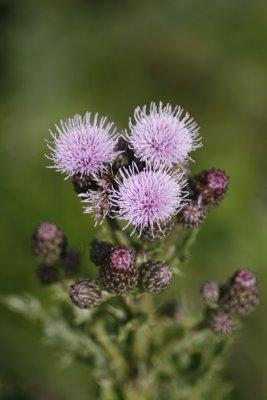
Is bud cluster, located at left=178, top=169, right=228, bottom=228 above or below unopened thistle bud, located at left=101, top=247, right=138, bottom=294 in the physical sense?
above

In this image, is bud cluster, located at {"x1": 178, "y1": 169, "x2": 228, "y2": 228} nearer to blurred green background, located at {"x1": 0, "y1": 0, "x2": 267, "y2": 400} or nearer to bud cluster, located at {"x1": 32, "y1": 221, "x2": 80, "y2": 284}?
bud cluster, located at {"x1": 32, "y1": 221, "x2": 80, "y2": 284}

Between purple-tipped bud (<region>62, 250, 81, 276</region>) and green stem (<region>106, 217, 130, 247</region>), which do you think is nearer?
green stem (<region>106, 217, 130, 247</region>)

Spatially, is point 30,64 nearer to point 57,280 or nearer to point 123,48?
point 123,48

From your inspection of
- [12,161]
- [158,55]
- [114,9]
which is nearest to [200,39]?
[158,55]

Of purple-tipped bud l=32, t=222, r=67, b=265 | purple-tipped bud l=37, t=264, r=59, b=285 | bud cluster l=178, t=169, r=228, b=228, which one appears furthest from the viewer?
purple-tipped bud l=37, t=264, r=59, b=285

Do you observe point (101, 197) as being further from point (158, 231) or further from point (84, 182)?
point (158, 231)

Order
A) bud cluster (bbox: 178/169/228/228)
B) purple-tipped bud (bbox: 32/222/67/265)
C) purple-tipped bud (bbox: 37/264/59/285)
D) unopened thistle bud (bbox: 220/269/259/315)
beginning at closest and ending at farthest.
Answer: bud cluster (bbox: 178/169/228/228)
unopened thistle bud (bbox: 220/269/259/315)
purple-tipped bud (bbox: 32/222/67/265)
purple-tipped bud (bbox: 37/264/59/285)

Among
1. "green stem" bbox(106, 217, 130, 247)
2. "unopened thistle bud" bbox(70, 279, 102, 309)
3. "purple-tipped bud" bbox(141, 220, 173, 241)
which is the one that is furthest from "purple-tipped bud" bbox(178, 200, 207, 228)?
"unopened thistle bud" bbox(70, 279, 102, 309)
